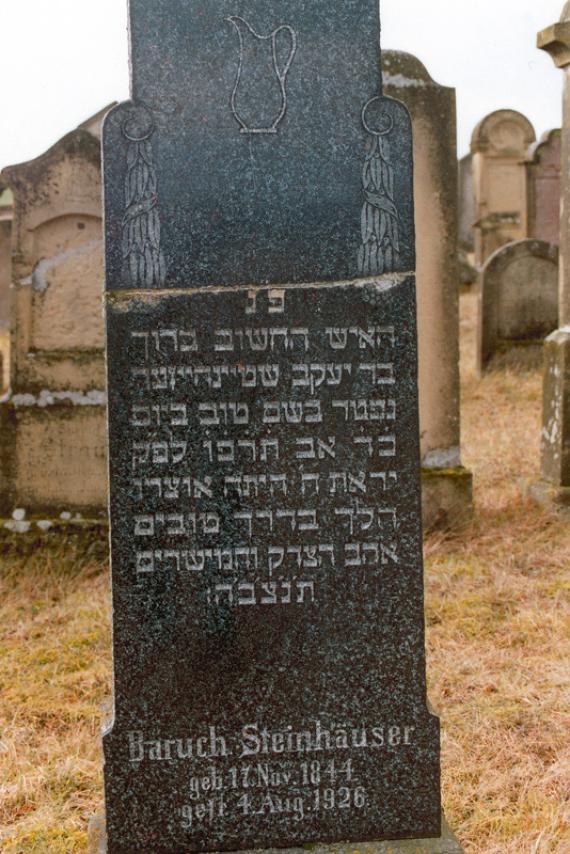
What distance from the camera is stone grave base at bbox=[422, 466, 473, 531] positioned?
6391 millimetres

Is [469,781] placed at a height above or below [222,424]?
below

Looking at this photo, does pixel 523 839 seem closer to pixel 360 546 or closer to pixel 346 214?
pixel 360 546

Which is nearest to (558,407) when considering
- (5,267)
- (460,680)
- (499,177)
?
(460,680)

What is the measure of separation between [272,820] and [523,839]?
30.5 inches

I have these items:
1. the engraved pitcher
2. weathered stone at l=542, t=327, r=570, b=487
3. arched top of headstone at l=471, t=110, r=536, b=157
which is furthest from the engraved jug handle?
arched top of headstone at l=471, t=110, r=536, b=157

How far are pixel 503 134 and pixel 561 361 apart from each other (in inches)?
452

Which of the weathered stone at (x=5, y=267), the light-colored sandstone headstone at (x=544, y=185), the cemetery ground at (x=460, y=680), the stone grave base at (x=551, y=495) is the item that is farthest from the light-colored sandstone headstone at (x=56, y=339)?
the weathered stone at (x=5, y=267)

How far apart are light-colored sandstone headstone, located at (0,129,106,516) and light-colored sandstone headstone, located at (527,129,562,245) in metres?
9.16

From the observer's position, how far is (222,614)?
270 cm

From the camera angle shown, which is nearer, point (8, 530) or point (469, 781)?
point (469, 781)

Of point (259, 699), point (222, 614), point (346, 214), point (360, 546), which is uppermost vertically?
point (346, 214)

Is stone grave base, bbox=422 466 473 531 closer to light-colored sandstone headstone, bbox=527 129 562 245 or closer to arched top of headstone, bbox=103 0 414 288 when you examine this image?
arched top of headstone, bbox=103 0 414 288

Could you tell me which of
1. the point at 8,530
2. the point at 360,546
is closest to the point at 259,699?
the point at 360,546

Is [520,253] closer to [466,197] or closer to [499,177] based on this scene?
[499,177]
